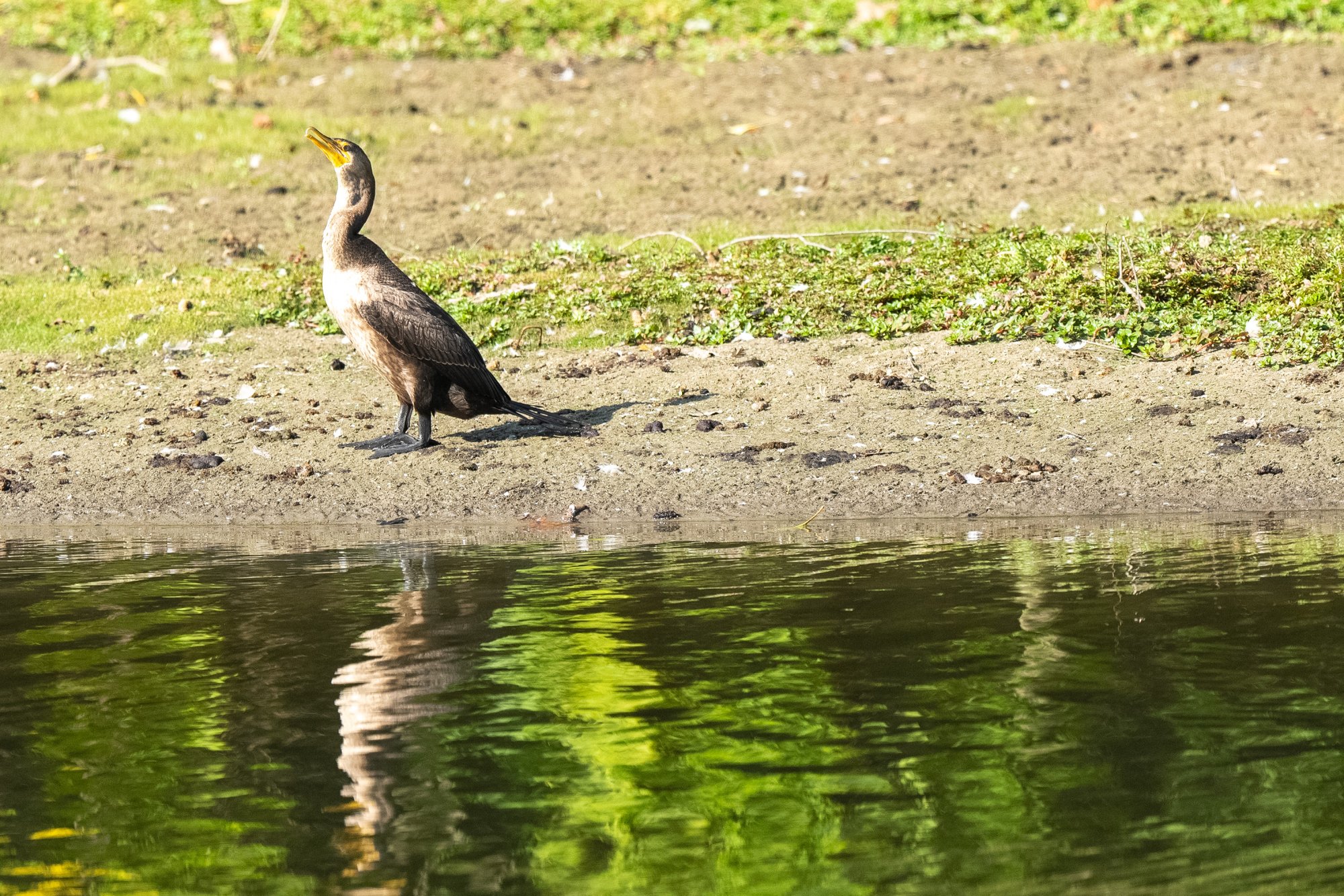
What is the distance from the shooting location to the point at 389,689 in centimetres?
477

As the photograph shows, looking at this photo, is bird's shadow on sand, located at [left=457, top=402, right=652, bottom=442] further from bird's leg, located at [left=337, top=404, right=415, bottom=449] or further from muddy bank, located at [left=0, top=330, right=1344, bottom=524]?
bird's leg, located at [left=337, top=404, right=415, bottom=449]

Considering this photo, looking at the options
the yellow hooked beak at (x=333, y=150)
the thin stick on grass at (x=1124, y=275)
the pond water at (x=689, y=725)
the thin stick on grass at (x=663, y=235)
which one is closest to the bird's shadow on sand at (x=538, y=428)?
the yellow hooked beak at (x=333, y=150)

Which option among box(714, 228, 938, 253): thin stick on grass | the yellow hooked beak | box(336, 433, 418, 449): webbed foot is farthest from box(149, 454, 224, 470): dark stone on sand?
box(714, 228, 938, 253): thin stick on grass

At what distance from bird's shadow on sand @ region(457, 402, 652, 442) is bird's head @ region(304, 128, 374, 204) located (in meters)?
1.50

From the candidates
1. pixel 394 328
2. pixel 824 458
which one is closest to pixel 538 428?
pixel 394 328

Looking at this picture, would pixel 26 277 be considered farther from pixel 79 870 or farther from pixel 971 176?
pixel 79 870

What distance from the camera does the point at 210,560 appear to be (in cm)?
718

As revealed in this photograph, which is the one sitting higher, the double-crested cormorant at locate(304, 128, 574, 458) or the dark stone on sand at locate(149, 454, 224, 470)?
the double-crested cormorant at locate(304, 128, 574, 458)

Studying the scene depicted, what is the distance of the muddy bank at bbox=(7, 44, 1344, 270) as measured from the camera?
44.6ft

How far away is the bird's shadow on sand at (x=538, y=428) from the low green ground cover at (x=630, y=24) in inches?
354

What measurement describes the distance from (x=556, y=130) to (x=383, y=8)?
4388mm

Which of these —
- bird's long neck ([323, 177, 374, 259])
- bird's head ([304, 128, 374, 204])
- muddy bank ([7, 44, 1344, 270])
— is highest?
muddy bank ([7, 44, 1344, 270])

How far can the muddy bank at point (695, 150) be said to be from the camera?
44.6 feet

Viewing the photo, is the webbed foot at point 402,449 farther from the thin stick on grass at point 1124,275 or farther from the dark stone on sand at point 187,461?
the thin stick on grass at point 1124,275
